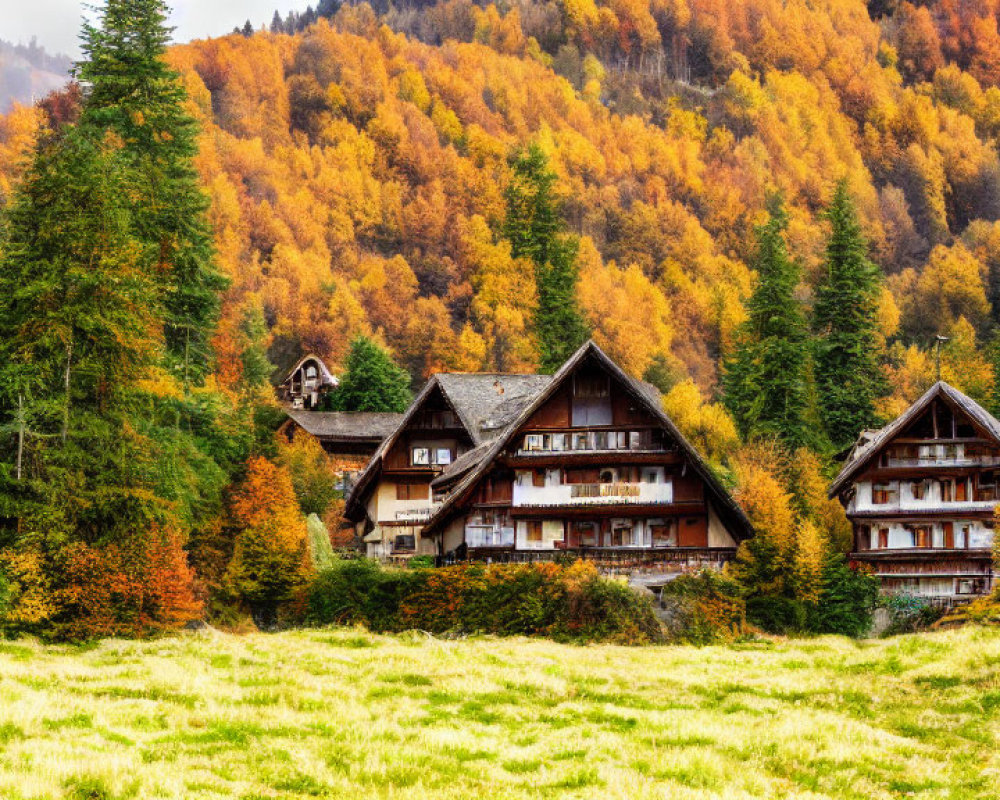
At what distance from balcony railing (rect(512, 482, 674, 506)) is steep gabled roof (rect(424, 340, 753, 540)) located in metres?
2.14

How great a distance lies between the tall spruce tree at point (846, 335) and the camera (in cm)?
9412

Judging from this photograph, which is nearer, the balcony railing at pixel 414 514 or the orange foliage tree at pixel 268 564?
the orange foliage tree at pixel 268 564

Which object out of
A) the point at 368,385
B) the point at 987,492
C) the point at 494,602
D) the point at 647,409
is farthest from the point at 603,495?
the point at 368,385

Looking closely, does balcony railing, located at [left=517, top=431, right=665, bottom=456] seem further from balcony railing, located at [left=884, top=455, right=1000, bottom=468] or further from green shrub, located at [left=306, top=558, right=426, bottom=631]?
balcony railing, located at [left=884, top=455, right=1000, bottom=468]

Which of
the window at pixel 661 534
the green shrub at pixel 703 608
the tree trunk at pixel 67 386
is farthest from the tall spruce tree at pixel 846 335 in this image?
the tree trunk at pixel 67 386

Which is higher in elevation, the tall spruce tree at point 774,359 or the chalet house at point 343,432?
the tall spruce tree at point 774,359

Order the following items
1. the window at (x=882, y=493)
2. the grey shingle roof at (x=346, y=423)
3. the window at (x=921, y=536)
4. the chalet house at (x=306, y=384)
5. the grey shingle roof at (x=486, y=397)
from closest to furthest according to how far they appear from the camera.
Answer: the grey shingle roof at (x=486, y=397)
the window at (x=921, y=536)
the window at (x=882, y=493)
the grey shingle roof at (x=346, y=423)
the chalet house at (x=306, y=384)

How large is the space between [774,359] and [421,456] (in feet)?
91.2

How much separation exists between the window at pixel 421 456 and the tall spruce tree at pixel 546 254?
3711cm

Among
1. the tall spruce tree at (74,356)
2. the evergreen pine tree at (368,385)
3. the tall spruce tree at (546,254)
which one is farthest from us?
A: the tall spruce tree at (546,254)

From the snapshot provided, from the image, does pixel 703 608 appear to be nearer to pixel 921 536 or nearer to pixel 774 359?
pixel 921 536

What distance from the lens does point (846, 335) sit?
96.4m

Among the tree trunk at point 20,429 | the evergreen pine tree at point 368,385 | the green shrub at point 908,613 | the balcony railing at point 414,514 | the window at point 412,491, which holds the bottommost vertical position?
the green shrub at point 908,613

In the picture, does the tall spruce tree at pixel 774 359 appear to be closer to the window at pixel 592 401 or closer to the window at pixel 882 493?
the window at pixel 882 493
